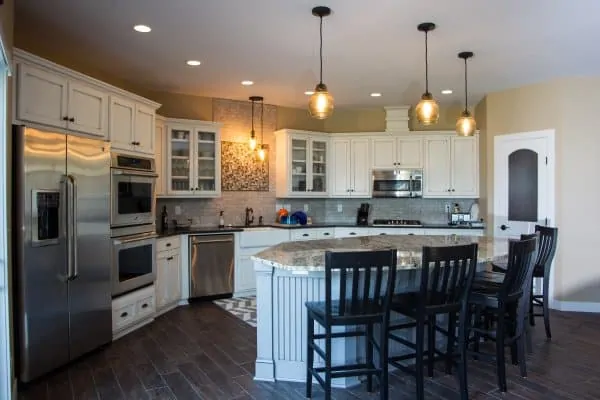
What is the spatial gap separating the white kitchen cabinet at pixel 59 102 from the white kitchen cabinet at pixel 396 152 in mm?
4010

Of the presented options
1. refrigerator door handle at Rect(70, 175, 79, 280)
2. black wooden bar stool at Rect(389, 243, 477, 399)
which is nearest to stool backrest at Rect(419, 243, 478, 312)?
black wooden bar stool at Rect(389, 243, 477, 399)

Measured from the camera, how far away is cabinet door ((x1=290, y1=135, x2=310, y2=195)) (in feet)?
21.8

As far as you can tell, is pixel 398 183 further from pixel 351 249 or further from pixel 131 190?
pixel 131 190

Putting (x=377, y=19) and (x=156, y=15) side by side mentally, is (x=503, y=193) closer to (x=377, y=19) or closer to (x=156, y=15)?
(x=377, y=19)

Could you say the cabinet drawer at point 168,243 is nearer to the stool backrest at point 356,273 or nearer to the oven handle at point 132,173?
the oven handle at point 132,173

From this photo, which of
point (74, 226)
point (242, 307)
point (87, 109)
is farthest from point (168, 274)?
point (87, 109)

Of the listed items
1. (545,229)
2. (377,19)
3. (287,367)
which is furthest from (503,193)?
(287,367)

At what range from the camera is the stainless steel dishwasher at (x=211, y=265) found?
5.48 meters

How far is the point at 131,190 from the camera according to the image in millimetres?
4359

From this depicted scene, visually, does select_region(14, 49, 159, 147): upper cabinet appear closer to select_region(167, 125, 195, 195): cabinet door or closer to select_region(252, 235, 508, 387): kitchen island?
select_region(167, 125, 195, 195): cabinet door

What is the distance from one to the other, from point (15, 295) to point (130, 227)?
140 centimetres

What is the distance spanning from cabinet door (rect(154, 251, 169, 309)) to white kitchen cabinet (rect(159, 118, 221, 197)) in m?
0.97

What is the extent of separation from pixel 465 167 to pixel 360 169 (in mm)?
1531

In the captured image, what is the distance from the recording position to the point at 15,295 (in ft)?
9.95
